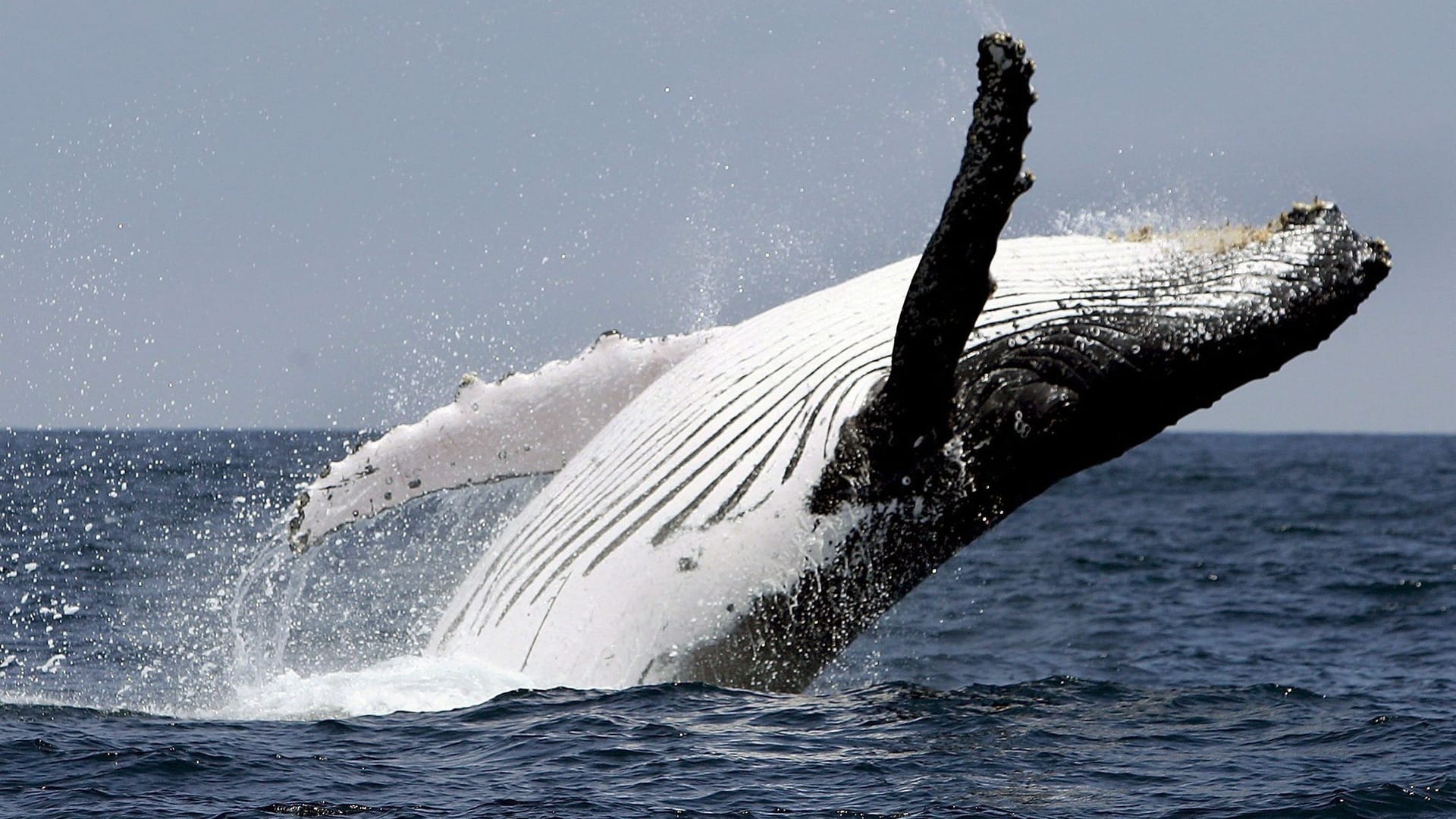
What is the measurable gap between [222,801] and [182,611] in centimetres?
941

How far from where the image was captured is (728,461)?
8.54 metres

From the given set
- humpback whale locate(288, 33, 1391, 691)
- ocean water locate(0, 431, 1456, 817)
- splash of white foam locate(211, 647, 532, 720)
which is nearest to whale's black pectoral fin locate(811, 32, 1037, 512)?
humpback whale locate(288, 33, 1391, 691)

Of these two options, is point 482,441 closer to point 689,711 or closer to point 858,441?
point 689,711

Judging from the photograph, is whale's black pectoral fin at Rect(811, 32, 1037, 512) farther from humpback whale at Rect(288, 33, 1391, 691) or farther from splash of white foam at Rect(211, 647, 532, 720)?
splash of white foam at Rect(211, 647, 532, 720)

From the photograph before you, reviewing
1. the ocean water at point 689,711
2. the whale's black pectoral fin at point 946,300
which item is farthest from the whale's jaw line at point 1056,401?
the ocean water at point 689,711

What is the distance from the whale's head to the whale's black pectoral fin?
34 cm

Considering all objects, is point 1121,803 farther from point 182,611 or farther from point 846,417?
point 182,611

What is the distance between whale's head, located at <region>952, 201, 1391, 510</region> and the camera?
8.33 m

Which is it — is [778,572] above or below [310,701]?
above

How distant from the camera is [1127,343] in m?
8.37

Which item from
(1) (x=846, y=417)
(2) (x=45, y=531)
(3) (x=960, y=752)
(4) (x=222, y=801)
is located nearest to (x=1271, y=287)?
(1) (x=846, y=417)

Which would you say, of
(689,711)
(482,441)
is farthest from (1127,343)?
(482,441)

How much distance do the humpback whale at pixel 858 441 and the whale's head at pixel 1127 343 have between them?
1cm

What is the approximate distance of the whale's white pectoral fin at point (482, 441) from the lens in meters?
9.56
